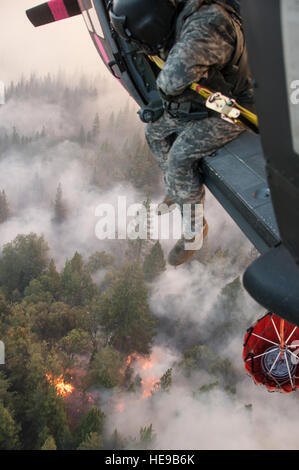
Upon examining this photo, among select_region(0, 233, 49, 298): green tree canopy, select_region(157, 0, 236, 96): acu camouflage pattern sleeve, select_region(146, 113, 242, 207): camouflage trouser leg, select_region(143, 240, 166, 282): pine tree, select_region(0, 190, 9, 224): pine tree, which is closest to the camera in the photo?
select_region(157, 0, 236, 96): acu camouflage pattern sleeve

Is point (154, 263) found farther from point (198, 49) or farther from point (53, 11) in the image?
point (198, 49)

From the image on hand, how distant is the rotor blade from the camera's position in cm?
656

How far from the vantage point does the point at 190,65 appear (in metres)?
3.48

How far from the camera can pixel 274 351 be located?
4602 mm

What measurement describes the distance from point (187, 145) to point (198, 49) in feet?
3.49

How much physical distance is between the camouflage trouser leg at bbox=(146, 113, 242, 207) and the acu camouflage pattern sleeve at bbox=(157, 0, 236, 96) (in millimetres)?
642

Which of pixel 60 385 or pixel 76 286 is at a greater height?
pixel 76 286

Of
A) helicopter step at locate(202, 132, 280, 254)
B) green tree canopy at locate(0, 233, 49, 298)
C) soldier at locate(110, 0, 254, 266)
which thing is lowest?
green tree canopy at locate(0, 233, 49, 298)

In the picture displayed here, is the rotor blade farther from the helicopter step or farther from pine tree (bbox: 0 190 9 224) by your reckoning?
pine tree (bbox: 0 190 9 224)

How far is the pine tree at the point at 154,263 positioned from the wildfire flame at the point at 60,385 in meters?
18.1

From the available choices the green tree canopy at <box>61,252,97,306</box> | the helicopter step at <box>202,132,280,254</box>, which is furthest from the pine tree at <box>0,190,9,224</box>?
the helicopter step at <box>202,132,280,254</box>

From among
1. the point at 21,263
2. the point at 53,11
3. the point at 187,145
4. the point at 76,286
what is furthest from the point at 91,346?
the point at 187,145

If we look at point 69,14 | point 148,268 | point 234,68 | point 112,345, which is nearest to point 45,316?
point 112,345
